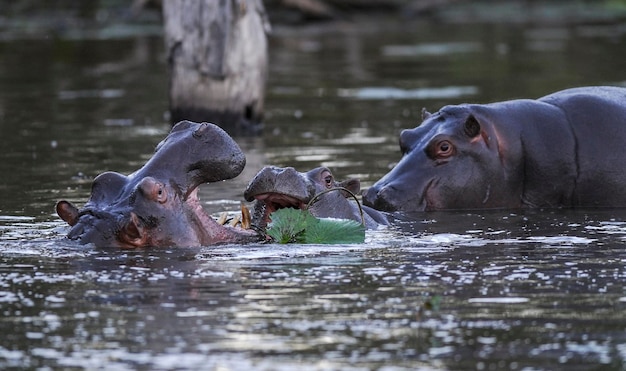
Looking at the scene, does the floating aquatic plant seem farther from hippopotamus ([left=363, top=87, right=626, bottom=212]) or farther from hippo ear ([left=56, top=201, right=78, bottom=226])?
hippopotamus ([left=363, top=87, right=626, bottom=212])

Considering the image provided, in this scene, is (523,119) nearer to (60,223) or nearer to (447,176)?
(447,176)

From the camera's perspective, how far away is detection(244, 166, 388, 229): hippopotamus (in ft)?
19.9

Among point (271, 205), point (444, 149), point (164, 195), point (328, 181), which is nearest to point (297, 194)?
point (271, 205)

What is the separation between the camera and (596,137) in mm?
7699

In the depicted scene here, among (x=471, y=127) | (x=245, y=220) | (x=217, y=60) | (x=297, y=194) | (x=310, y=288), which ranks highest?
(x=217, y=60)

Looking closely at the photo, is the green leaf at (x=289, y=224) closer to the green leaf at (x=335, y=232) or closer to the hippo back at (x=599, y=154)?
the green leaf at (x=335, y=232)

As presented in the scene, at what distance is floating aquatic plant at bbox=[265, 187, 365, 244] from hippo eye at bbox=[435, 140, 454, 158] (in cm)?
144

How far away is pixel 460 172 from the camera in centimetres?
763

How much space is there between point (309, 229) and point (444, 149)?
174 centimetres

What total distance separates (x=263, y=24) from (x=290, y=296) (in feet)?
23.1

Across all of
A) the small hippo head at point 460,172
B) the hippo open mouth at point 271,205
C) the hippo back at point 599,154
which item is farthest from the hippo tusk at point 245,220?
the hippo back at point 599,154

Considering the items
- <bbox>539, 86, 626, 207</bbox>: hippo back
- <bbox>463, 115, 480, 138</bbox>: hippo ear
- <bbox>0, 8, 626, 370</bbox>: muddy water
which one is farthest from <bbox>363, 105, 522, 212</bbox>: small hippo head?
<bbox>539, 86, 626, 207</bbox>: hippo back

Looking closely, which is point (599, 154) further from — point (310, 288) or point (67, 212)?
point (67, 212)

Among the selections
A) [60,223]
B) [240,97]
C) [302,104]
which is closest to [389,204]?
[60,223]
